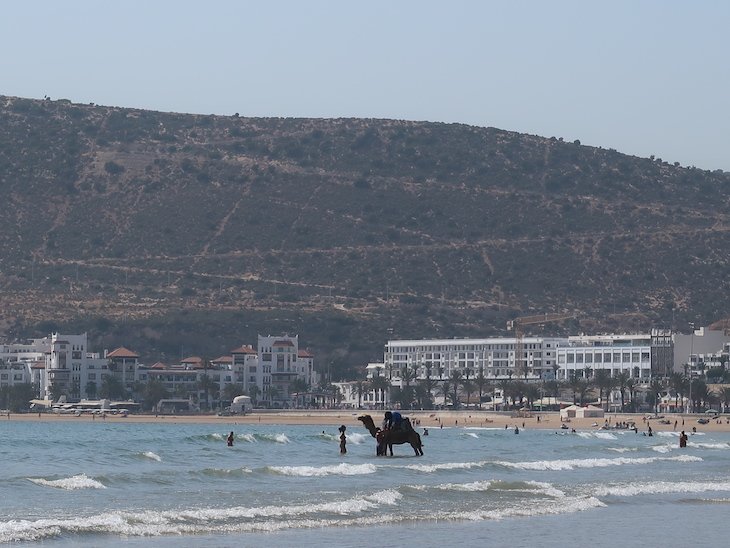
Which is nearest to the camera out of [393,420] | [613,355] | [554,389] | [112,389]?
[393,420]

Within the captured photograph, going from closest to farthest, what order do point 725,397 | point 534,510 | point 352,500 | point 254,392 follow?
point 534,510, point 352,500, point 725,397, point 254,392

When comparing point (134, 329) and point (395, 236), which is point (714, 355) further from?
point (134, 329)

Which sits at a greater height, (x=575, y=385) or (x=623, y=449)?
(x=575, y=385)

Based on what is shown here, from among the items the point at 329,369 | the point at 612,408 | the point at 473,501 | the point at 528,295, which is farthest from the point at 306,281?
the point at 473,501

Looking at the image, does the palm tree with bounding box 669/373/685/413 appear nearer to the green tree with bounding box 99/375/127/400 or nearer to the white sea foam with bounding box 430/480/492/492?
the green tree with bounding box 99/375/127/400

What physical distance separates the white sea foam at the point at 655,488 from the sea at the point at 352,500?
48 mm

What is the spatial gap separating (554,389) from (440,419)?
25267 mm

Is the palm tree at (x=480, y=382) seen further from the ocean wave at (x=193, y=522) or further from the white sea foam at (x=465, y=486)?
the ocean wave at (x=193, y=522)

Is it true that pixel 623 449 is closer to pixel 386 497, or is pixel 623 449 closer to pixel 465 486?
pixel 465 486

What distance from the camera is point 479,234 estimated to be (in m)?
198

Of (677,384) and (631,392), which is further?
(631,392)

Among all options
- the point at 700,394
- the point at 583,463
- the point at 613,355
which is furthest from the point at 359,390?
the point at 583,463

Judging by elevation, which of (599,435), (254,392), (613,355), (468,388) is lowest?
(599,435)

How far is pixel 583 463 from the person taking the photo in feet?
210
